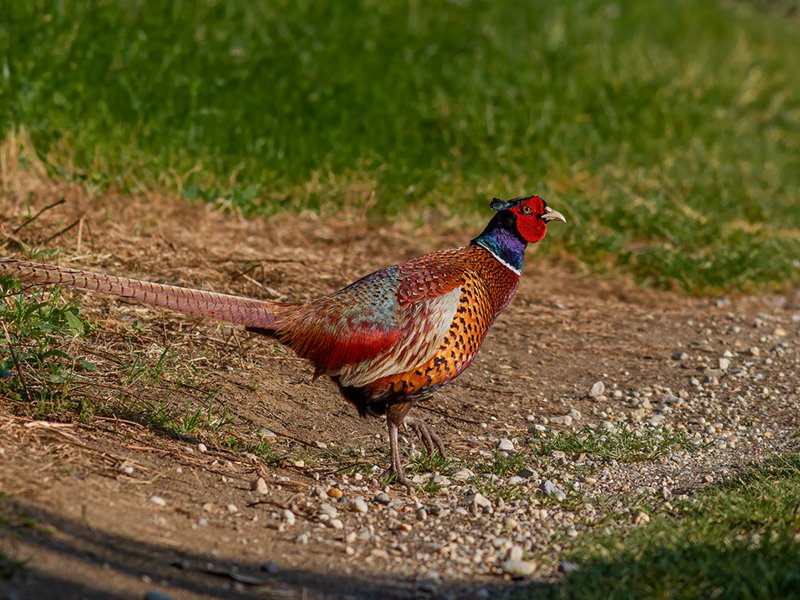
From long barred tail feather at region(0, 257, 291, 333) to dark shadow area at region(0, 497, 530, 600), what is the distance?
0.87 m

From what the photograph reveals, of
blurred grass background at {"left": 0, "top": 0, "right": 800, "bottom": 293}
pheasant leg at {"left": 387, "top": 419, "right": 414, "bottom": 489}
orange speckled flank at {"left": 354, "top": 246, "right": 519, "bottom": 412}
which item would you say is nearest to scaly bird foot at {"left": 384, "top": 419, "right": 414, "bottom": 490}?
pheasant leg at {"left": 387, "top": 419, "right": 414, "bottom": 489}

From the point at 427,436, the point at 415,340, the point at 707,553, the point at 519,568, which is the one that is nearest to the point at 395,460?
the point at 427,436

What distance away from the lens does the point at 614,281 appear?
6664 mm

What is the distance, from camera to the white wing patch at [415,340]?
403 centimetres

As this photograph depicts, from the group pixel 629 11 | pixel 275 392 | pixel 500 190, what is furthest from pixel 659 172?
pixel 275 392

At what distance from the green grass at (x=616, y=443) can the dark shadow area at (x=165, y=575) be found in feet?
3.97

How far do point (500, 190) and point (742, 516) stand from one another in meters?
3.94

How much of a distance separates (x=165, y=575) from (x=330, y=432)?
1.52 m

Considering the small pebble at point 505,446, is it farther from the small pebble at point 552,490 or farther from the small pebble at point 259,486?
the small pebble at point 259,486

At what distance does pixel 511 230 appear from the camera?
14.5ft

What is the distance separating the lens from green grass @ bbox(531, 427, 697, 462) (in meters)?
4.37

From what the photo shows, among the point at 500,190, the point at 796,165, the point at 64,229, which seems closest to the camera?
the point at 64,229

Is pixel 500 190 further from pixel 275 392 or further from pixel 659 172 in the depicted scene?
pixel 275 392

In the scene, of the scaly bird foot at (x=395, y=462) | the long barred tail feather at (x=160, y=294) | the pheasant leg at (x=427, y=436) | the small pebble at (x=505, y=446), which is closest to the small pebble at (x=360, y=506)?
the scaly bird foot at (x=395, y=462)
